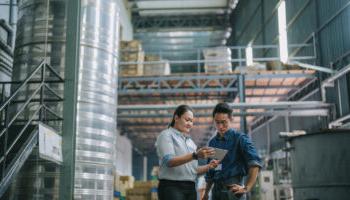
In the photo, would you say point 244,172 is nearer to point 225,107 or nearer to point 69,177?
point 225,107

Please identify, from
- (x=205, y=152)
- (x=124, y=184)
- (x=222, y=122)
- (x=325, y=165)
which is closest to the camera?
(x=205, y=152)

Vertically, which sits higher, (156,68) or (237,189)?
(156,68)

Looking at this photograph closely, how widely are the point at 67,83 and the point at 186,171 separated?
3.14m

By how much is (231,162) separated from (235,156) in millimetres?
68

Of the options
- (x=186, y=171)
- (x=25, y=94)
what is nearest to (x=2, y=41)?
(x=25, y=94)

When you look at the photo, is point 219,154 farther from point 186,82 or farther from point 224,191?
point 186,82

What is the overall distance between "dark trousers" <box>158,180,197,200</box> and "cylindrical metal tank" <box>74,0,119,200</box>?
2737mm

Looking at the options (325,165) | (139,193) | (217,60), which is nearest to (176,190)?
(325,165)

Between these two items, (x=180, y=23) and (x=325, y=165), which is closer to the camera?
(x=325, y=165)

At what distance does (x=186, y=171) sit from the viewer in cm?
411

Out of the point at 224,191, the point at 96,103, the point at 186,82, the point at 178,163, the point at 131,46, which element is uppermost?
the point at 131,46

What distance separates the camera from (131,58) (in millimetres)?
17047

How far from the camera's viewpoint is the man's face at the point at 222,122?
163 inches

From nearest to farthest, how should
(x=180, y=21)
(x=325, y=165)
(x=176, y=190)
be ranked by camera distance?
(x=176, y=190) → (x=325, y=165) → (x=180, y=21)
